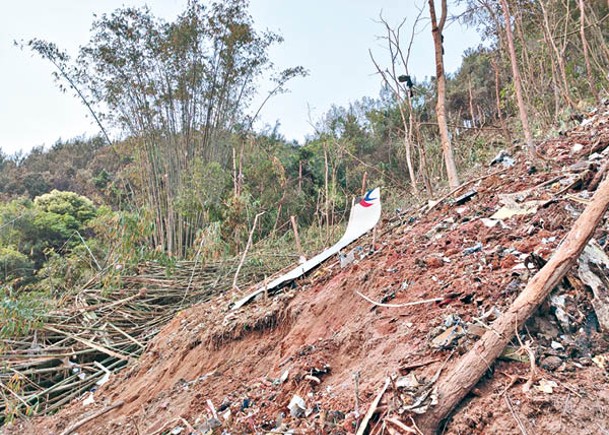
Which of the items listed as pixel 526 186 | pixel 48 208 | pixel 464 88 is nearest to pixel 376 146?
pixel 464 88

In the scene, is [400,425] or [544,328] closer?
[400,425]

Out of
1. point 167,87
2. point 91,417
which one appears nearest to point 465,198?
point 91,417

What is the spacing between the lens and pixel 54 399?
3.22 metres

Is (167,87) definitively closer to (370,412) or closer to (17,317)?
(17,317)

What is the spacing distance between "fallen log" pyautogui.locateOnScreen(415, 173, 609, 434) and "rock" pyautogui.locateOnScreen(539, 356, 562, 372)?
0.11m

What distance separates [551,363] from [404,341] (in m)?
0.47

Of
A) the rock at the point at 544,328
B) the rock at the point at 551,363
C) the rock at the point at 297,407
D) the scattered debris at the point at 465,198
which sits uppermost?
the scattered debris at the point at 465,198

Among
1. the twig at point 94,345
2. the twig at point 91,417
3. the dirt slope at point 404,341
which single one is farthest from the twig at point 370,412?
the twig at point 94,345

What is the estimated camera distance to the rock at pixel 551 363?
126 cm

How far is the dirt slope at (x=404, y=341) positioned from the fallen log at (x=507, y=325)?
39 mm

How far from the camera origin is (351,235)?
324 cm

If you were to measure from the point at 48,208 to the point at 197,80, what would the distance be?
6293 millimetres

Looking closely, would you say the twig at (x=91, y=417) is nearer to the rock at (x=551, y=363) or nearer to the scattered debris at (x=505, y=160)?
the rock at (x=551, y=363)

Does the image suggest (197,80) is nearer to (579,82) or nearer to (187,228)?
(187,228)
